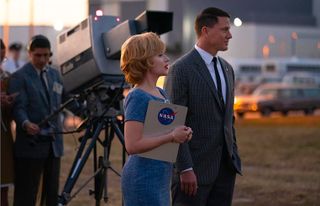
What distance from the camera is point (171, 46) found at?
70062 millimetres

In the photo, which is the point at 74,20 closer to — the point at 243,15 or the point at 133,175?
the point at 133,175

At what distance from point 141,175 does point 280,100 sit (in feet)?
113

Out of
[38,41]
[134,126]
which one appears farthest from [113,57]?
[134,126]

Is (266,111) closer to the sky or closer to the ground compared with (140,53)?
closer to the ground

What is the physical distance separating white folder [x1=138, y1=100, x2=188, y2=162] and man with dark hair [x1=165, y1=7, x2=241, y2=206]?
39.7 inches

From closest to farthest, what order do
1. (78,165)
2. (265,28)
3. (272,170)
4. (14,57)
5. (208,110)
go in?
(208,110) < (78,165) < (272,170) < (14,57) < (265,28)

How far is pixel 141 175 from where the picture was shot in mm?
4863

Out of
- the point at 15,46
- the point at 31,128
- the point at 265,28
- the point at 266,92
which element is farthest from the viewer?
the point at 265,28

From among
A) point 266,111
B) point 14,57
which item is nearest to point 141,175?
point 14,57

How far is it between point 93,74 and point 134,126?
277cm

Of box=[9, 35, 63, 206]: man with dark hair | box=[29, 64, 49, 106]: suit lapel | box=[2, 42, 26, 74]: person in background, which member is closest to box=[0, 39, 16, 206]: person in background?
box=[9, 35, 63, 206]: man with dark hair

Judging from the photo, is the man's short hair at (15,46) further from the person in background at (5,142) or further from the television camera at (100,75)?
the television camera at (100,75)

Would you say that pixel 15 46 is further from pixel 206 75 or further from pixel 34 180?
pixel 206 75

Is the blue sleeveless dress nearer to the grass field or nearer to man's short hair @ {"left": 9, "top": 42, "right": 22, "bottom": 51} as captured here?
the grass field
